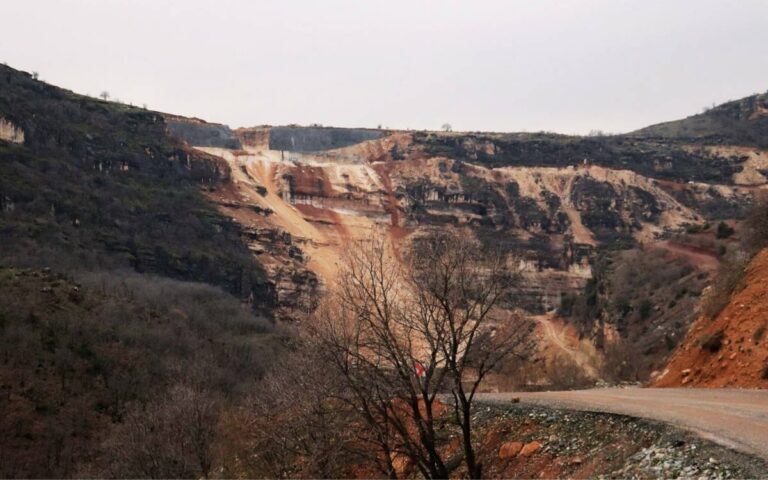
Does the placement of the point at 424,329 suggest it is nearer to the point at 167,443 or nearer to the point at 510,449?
the point at 510,449

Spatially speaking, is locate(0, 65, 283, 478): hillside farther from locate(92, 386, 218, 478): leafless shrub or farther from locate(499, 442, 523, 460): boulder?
locate(499, 442, 523, 460): boulder

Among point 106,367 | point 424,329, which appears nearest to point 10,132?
point 106,367

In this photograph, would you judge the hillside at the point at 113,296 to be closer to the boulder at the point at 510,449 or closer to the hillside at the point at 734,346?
the boulder at the point at 510,449

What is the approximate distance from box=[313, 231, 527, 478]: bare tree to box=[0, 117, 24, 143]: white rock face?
8015cm

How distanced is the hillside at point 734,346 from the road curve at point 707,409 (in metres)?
1.74

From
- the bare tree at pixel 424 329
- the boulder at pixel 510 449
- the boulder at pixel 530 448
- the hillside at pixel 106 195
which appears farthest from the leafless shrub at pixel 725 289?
the hillside at pixel 106 195

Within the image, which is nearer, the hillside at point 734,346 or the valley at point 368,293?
the valley at point 368,293

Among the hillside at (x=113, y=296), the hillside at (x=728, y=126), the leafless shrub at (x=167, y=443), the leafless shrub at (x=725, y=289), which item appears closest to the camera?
the leafless shrub at (x=725, y=289)

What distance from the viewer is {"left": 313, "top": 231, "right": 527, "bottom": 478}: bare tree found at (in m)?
10.9

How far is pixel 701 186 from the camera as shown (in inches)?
3930

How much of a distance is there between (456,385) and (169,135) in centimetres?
9529

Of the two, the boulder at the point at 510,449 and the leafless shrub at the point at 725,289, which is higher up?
the leafless shrub at the point at 725,289

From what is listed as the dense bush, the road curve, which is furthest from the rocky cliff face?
the road curve

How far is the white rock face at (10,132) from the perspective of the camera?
258 feet
